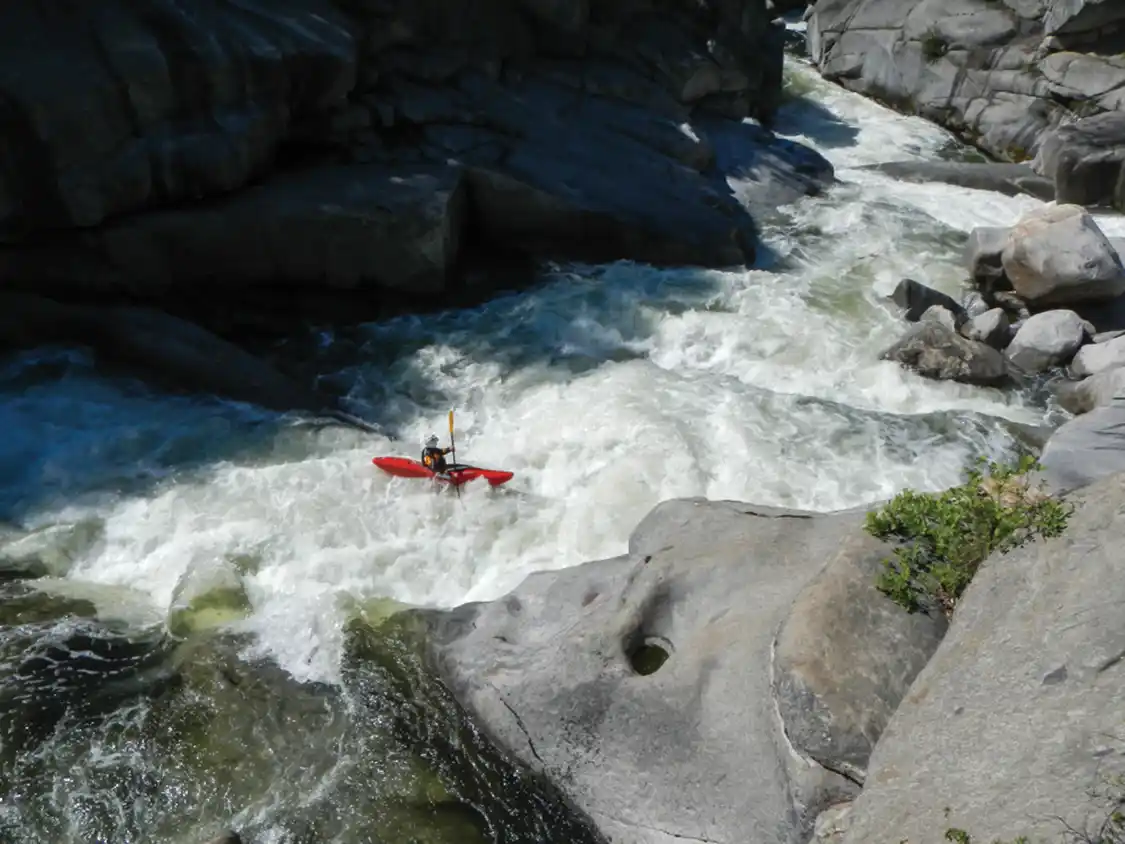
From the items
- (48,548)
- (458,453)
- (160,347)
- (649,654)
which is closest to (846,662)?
(649,654)

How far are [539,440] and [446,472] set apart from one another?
4.45 feet

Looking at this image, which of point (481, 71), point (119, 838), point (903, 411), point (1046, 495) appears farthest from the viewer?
point (481, 71)

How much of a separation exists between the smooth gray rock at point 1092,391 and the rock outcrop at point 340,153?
17.7 feet

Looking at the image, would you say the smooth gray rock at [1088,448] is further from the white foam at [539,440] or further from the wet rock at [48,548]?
the wet rock at [48,548]

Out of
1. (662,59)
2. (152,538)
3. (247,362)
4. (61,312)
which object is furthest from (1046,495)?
(662,59)

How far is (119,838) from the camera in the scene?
22.4ft

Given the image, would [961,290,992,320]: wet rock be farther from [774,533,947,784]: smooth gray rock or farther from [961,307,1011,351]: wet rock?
[774,533,947,784]: smooth gray rock

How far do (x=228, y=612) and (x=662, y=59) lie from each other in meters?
14.7

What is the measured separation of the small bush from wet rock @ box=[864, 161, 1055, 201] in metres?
14.2

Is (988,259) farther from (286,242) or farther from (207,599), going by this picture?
(207,599)

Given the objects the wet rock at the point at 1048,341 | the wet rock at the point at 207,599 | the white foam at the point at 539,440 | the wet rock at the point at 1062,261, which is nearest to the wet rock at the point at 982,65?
the wet rock at the point at 1062,261

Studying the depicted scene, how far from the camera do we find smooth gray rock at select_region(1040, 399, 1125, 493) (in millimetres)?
8292

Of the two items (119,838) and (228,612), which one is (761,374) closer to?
(228,612)

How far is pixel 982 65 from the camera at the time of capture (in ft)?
75.5
